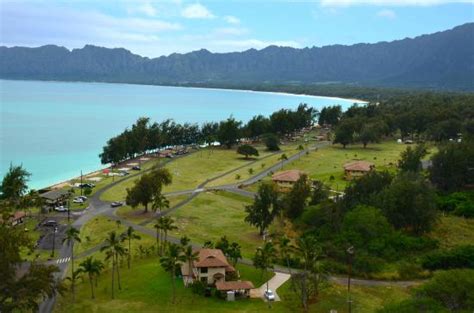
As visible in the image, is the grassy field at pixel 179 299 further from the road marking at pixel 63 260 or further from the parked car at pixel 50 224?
the parked car at pixel 50 224

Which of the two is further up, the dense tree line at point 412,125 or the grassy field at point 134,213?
the dense tree line at point 412,125

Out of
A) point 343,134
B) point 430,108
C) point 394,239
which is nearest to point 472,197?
point 394,239

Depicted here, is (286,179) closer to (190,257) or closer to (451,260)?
(451,260)

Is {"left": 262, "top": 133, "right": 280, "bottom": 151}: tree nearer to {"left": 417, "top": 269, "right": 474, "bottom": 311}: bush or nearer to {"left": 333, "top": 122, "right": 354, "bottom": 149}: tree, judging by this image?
{"left": 333, "top": 122, "right": 354, "bottom": 149}: tree

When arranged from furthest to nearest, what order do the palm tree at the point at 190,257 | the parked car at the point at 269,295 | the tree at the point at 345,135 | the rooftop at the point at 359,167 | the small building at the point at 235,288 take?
the tree at the point at 345,135 → the rooftop at the point at 359,167 → the palm tree at the point at 190,257 → the small building at the point at 235,288 → the parked car at the point at 269,295

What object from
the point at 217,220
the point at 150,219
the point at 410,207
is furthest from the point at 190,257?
the point at 410,207

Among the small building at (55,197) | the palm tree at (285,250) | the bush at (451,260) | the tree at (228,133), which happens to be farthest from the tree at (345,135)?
the palm tree at (285,250)
